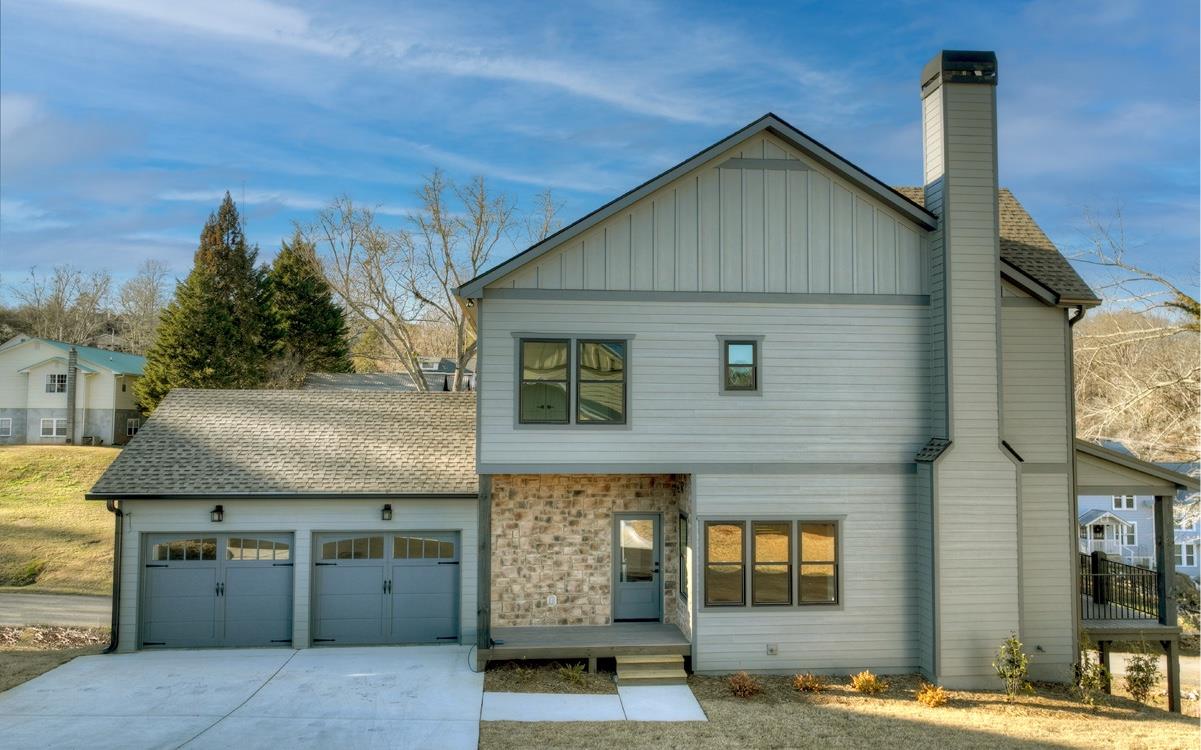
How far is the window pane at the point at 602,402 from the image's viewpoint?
40.0ft

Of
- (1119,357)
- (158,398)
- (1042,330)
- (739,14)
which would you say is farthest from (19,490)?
(1119,357)

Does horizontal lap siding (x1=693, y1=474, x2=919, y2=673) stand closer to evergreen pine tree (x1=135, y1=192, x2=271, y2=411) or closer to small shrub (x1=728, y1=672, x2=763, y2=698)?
small shrub (x1=728, y1=672, x2=763, y2=698)

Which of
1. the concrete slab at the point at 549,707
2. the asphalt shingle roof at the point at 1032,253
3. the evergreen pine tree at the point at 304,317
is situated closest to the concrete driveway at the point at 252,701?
the concrete slab at the point at 549,707

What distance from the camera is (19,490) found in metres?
30.3

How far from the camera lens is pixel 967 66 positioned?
12.4m

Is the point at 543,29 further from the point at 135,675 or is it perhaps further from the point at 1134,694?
the point at 1134,694

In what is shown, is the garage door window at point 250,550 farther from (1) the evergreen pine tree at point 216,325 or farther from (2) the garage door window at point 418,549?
(1) the evergreen pine tree at point 216,325

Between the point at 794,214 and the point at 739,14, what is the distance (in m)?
6.99

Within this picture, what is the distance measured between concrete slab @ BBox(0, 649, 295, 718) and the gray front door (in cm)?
547

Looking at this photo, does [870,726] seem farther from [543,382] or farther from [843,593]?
[543,382]

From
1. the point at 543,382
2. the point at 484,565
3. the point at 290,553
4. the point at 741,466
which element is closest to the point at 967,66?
the point at 741,466

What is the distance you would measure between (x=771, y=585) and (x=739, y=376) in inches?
128

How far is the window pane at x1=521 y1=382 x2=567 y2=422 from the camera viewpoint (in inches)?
478

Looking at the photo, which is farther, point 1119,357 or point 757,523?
point 1119,357
